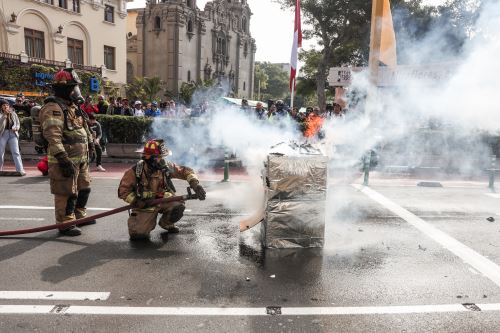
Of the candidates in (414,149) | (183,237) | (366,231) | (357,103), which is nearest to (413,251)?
(366,231)

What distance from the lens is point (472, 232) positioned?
5.96 metres

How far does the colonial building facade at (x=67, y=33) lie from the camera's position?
2514 centimetres

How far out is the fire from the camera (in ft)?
36.4

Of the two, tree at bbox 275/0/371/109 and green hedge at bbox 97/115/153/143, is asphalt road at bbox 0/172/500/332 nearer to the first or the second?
green hedge at bbox 97/115/153/143

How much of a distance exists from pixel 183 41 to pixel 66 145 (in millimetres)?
47083

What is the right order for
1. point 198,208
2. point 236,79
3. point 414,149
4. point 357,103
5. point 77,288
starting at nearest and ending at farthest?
point 77,288 < point 198,208 < point 357,103 < point 414,149 < point 236,79

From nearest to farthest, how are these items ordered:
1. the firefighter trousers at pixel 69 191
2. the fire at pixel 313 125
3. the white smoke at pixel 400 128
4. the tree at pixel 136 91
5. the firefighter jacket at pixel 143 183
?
1. the firefighter jacket at pixel 143 183
2. the firefighter trousers at pixel 69 191
3. the white smoke at pixel 400 128
4. the fire at pixel 313 125
5. the tree at pixel 136 91

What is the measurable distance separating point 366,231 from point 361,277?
1774 millimetres

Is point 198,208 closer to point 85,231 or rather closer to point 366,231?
point 85,231

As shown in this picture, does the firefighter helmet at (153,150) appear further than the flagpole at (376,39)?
No

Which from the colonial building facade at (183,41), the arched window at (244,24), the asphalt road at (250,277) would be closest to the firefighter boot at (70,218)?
the asphalt road at (250,277)

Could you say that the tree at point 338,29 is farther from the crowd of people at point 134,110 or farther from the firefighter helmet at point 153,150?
the firefighter helmet at point 153,150

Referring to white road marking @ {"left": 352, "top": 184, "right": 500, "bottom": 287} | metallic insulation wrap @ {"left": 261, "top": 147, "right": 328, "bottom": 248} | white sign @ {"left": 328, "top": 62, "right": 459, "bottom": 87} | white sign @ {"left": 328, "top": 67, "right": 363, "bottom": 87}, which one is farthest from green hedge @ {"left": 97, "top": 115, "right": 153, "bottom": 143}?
white sign @ {"left": 328, "top": 67, "right": 363, "bottom": 87}

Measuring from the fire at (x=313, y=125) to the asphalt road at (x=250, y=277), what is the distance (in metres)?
4.63
